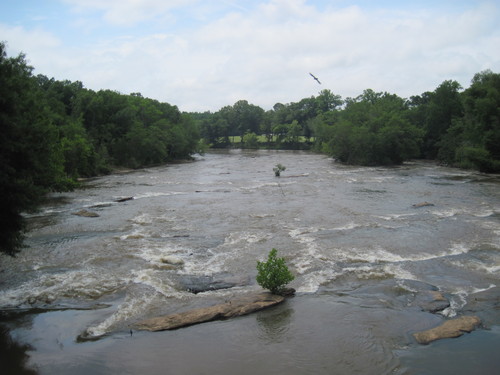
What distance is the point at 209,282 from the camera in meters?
15.7

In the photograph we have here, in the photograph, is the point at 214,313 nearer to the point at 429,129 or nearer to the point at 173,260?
the point at 173,260

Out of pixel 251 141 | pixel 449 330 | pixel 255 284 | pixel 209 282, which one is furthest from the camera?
pixel 251 141

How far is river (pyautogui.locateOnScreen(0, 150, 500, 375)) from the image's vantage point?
33.0 ft

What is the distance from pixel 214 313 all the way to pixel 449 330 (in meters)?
6.90

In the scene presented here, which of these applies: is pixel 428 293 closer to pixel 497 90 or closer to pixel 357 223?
pixel 357 223

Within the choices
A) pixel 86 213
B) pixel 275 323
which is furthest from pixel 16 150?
pixel 86 213

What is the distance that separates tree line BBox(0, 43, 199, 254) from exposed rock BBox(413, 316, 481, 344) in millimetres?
12604

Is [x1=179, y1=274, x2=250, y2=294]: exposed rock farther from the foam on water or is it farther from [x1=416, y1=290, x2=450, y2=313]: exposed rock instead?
[x1=416, y1=290, x2=450, y2=313]: exposed rock

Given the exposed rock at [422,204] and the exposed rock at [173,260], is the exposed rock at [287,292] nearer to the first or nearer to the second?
the exposed rock at [173,260]

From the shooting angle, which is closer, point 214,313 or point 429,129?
point 214,313

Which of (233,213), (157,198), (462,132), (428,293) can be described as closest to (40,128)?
(428,293)

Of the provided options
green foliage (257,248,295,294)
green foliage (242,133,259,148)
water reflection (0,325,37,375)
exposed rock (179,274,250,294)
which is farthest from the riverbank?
green foliage (242,133,259,148)

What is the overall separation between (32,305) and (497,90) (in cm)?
5846

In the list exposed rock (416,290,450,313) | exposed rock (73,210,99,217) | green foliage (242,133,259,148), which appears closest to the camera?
exposed rock (416,290,450,313)
